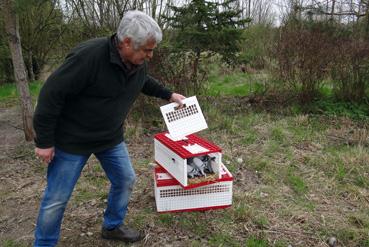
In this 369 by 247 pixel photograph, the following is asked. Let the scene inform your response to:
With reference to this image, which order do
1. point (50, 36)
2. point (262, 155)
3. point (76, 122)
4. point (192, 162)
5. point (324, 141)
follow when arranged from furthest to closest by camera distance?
point (50, 36) < point (324, 141) < point (262, 155) < point (192, 162) < point (76, 122)

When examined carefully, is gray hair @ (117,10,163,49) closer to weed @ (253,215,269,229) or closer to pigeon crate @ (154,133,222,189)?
pigeon crate @ (154,133,222,189)

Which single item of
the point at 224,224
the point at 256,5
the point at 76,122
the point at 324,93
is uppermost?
the point at 256,5

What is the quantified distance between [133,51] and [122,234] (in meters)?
1.56

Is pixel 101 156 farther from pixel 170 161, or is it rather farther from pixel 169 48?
pixel 169 48

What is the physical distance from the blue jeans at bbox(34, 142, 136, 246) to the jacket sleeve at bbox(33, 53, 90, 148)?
24 cm

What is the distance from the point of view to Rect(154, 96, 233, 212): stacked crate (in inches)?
118

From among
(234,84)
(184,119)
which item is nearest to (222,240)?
(184,119)

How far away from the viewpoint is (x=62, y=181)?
7.88 feet

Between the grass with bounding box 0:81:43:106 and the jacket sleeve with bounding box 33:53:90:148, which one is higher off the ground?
the jacket sleeve with bounding box 33:53:90:148

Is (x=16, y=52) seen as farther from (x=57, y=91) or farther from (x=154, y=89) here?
(x=57, y=91)

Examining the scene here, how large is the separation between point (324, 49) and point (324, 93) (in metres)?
0.98

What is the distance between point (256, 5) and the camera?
2545 cm

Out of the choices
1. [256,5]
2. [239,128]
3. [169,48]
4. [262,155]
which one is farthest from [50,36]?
[256,5]

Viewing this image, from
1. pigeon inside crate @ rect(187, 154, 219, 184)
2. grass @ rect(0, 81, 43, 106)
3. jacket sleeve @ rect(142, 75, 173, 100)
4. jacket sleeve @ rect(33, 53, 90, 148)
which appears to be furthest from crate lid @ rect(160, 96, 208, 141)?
grass @ rect(0, 81, 43, 106)
